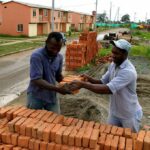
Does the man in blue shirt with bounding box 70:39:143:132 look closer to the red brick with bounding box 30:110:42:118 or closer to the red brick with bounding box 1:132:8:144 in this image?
the red brick with bounding box 30:110:42:118

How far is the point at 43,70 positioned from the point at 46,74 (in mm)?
76

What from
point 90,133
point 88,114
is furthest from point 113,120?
point 88,114

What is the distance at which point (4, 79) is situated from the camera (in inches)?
567

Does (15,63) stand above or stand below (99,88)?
below

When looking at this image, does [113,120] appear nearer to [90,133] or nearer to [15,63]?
[90,133]

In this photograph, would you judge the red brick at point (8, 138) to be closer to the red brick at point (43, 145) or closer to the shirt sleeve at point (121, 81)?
the red brick at point (43, 145)

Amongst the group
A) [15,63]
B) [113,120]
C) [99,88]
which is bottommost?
[15,63]

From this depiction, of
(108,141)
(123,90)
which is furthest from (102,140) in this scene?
Result: (123,90)

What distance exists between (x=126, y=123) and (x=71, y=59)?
1174 cm

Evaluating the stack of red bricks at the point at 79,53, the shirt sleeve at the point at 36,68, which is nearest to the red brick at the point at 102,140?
the shirt sleeve at the point at 36,68

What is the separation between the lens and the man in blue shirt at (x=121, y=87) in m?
3.84

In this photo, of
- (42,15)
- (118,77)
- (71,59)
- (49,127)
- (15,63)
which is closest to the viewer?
(49,127)

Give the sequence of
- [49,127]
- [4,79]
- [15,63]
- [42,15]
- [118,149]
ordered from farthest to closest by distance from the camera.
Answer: [42,15]
[15,63]
[4,79]
[49,127]
[118,149]

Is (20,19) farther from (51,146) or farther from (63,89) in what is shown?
(51,146)
